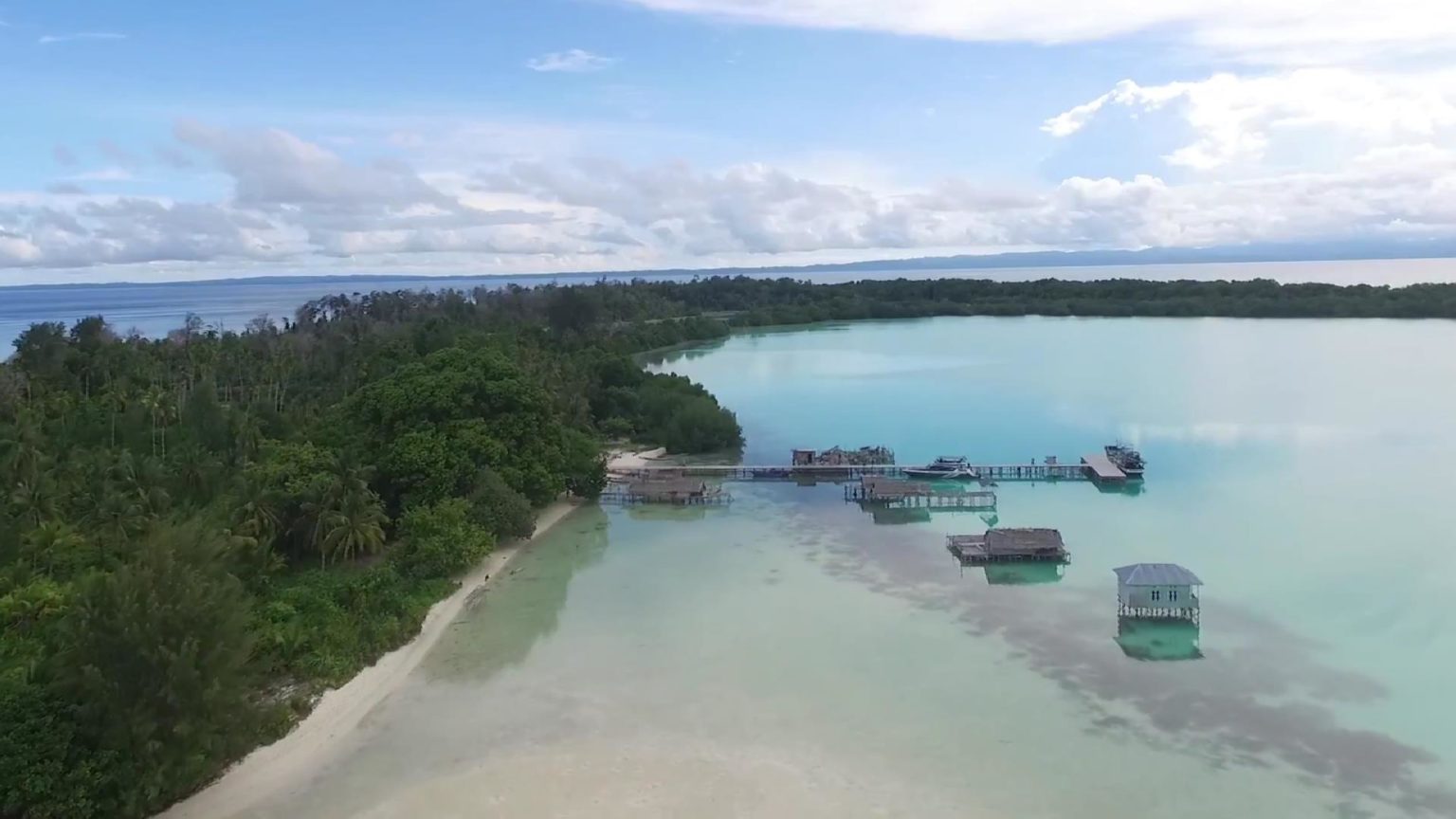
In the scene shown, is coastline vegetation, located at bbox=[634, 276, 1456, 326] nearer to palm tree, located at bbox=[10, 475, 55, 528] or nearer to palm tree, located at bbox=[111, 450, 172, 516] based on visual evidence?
palm tree, located at bbox=[111, 450, 172, 516]

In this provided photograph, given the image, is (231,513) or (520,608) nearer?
(520,608)

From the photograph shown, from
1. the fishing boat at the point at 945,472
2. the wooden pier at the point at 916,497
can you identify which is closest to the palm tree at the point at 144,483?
the wooden pier at the point at 916,497

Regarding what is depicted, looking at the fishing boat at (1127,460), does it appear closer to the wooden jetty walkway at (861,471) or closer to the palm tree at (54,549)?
the wooden jetty walkway at (861,471)

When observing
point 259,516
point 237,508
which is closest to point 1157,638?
point 259,516

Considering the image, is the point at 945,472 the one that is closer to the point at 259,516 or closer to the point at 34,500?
the point at 259,516

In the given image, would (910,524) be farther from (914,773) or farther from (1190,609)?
(914,773)

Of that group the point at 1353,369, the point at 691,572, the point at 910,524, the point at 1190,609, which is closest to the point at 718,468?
the point at 910,524
